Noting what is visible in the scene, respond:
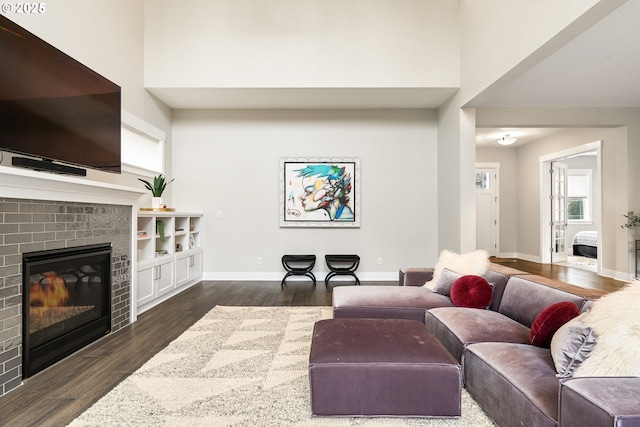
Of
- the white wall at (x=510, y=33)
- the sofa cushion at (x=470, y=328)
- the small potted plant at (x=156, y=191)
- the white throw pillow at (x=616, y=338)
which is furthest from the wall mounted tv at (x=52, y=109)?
the white wall at (x=510, y=33)

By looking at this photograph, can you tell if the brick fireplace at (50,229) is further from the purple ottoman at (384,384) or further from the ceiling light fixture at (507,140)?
the ceiling light fixture at (507,140)

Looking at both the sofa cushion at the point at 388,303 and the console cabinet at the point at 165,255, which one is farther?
the console cabinet at the point at 165,255

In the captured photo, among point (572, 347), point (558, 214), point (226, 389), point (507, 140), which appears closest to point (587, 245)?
point (558, 214)

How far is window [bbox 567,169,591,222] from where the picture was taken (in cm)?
894

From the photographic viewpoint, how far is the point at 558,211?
714 cm

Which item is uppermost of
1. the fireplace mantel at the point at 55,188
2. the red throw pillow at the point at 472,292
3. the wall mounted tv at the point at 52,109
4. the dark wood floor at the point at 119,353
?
the wall mounted tv at the point at 52,109

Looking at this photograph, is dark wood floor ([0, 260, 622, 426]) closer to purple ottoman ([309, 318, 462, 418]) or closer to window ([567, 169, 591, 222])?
purple ottoman ([309, 318, 462, 418])

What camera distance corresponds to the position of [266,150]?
5.16 metres

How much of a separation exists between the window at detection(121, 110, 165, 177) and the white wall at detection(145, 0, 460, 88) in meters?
0.62

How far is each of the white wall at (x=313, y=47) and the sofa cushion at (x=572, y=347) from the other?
3.65 m

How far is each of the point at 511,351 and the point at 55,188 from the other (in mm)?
2961

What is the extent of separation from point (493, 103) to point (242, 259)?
4434 mm

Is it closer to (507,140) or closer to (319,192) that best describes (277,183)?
(319,192)

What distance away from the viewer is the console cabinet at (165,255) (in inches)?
139
